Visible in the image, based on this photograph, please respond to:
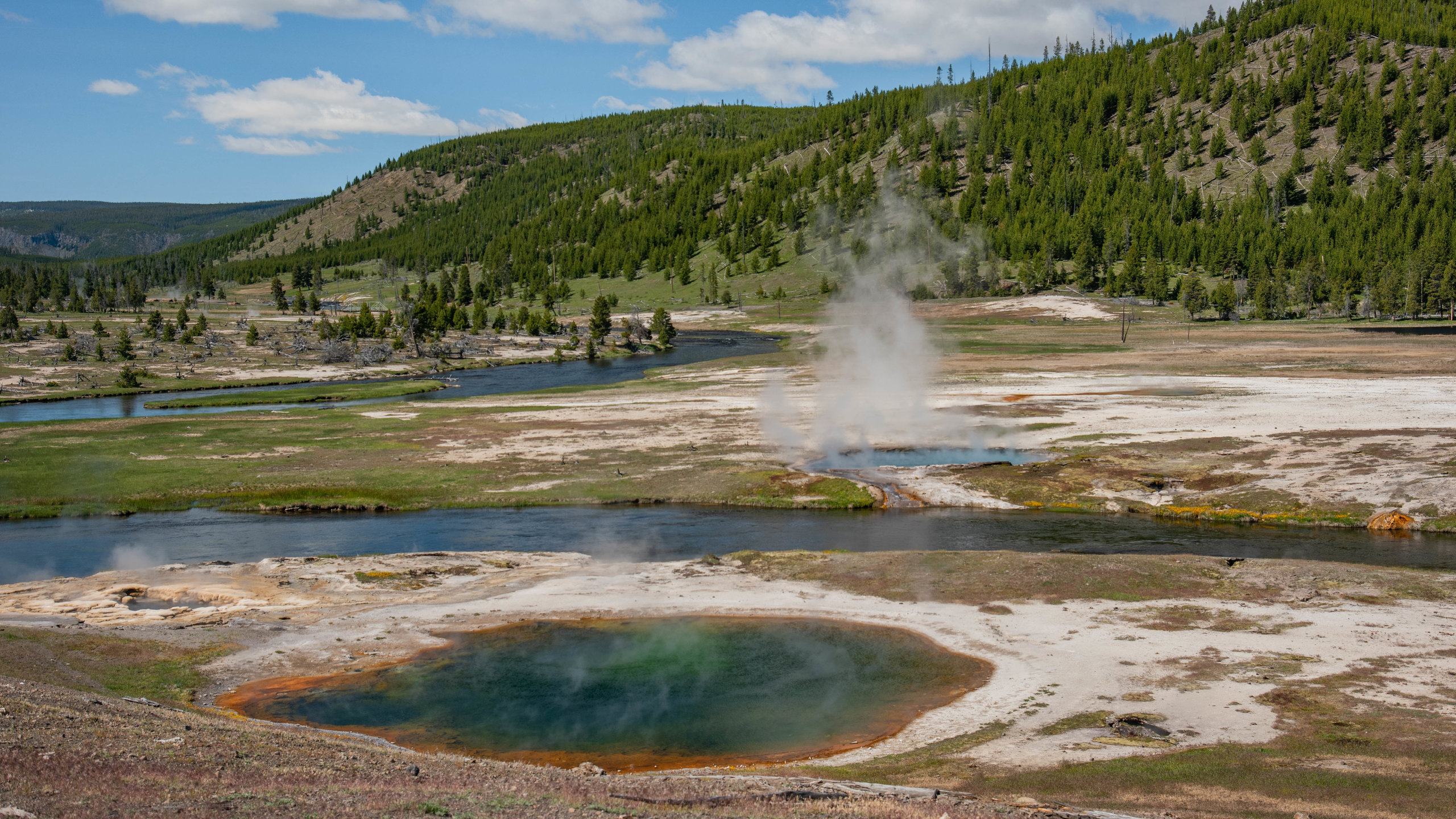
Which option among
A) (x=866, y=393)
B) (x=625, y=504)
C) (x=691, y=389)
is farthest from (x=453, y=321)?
(x=625, y=504)

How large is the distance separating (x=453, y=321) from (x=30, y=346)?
189ft

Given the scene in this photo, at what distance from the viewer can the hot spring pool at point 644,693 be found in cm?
2102

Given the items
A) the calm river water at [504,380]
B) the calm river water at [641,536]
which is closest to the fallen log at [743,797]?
the calm river water at [641,536]

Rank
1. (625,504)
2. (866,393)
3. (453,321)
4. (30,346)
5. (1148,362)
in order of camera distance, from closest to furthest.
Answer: (625,504)
(866,393)
(1148,362)
(30,346)
(453,321)

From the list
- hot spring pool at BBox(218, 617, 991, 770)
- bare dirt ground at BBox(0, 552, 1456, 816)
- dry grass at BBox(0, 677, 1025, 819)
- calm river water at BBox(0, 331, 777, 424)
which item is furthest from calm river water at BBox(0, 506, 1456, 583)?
calm river water at BBox(0, 331, 777, 424)

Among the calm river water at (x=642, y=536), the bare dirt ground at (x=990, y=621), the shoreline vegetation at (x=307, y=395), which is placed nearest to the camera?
the bare dirt ground at (x=990, y=621)

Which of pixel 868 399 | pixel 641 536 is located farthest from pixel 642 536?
pixel 868 399

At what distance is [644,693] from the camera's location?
23844 mm

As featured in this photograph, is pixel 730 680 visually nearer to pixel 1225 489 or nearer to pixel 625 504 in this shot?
pixel 625 504

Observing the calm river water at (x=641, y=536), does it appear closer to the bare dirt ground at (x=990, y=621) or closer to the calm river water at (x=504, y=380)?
the bare dirt ground at (x=990, y=621)

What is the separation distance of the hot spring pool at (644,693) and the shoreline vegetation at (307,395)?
7278 centimetres

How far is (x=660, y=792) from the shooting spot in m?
15.1

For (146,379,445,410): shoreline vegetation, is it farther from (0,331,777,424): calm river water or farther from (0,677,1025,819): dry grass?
(0,677,1025,819): dry grass

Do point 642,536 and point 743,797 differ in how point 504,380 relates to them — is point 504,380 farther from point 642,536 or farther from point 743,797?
point 743,797
